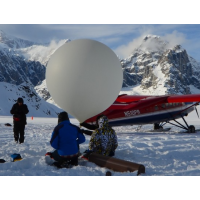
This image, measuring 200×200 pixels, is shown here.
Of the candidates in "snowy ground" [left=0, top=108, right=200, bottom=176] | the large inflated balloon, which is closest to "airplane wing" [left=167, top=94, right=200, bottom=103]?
"snowy ground" [left=0, top=108, right=200, bottom=176]

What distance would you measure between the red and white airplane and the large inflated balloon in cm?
551

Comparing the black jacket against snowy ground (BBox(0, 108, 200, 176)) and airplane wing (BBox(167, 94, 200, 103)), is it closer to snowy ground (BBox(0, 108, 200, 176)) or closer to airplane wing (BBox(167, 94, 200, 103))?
snowy ground (BBox(0, 108, 200, 176))

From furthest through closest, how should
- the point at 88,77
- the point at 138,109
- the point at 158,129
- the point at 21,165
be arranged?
1. the point at 158,129
2. the point at 138,109
3. the point at 88,77
4. the point at 21,165

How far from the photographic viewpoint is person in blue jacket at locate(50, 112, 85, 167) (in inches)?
233

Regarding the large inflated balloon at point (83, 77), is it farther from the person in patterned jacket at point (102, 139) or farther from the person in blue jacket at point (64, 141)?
the person in blue jacket at point (64, 141)

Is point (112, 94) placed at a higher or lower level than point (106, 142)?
higher

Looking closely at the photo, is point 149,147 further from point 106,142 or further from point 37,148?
point 37,148

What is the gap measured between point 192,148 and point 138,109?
493cm

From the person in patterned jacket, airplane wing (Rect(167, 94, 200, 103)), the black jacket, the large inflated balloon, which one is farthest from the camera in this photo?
airplane wing (Rect(167, 94, 200, 103))

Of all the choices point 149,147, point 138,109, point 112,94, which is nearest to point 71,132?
point 112,94

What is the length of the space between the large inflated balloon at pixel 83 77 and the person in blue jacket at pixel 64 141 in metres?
0.72

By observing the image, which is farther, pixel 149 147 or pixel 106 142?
pixel 149 147

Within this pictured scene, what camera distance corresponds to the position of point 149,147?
8211 mm

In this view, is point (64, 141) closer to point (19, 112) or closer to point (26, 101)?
point (19, 112)
